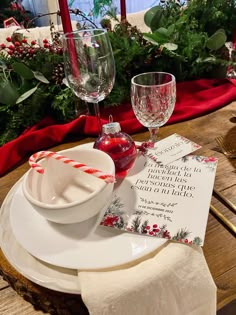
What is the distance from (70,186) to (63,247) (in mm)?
118

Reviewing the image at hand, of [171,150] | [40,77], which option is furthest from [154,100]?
[40,77]

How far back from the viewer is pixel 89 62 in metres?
0.60

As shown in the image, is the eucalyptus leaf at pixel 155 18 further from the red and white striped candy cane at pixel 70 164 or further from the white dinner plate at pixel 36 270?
the white dinner plate at pixel 36 270

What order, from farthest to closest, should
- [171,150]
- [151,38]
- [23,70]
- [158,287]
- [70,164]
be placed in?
[151,38]
[23,70]
[171,150]
[70,164]
[158,287]

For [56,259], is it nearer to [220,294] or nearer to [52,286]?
[52,286]

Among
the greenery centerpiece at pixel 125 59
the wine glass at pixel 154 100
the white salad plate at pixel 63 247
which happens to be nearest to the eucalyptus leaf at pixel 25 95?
the greenery centerpiece at pixel 125 59

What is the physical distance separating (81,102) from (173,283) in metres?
0.56

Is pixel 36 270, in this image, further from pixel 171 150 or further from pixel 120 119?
pixel 120 119

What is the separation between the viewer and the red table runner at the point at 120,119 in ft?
2.29

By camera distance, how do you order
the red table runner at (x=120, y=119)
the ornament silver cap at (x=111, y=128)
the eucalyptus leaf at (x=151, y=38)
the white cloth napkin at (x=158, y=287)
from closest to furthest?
the white cloth napkin at (x=158, y=287) < the ornament silver cap at (x=111, y=128) < the red table runner at (x=120, y=119) < the eucalyptus leaf at (x=151, y=38)

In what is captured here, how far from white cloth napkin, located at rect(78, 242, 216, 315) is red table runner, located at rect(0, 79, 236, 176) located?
15.3 inches

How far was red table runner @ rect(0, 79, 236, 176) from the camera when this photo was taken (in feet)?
2.29

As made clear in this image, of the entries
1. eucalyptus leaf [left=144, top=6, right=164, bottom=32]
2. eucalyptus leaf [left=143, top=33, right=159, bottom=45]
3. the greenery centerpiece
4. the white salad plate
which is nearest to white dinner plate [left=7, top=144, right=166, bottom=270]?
the white salad plate

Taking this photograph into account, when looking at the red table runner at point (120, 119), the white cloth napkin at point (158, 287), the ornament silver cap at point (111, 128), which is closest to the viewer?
the white cloth napkin at point (158, 287)
